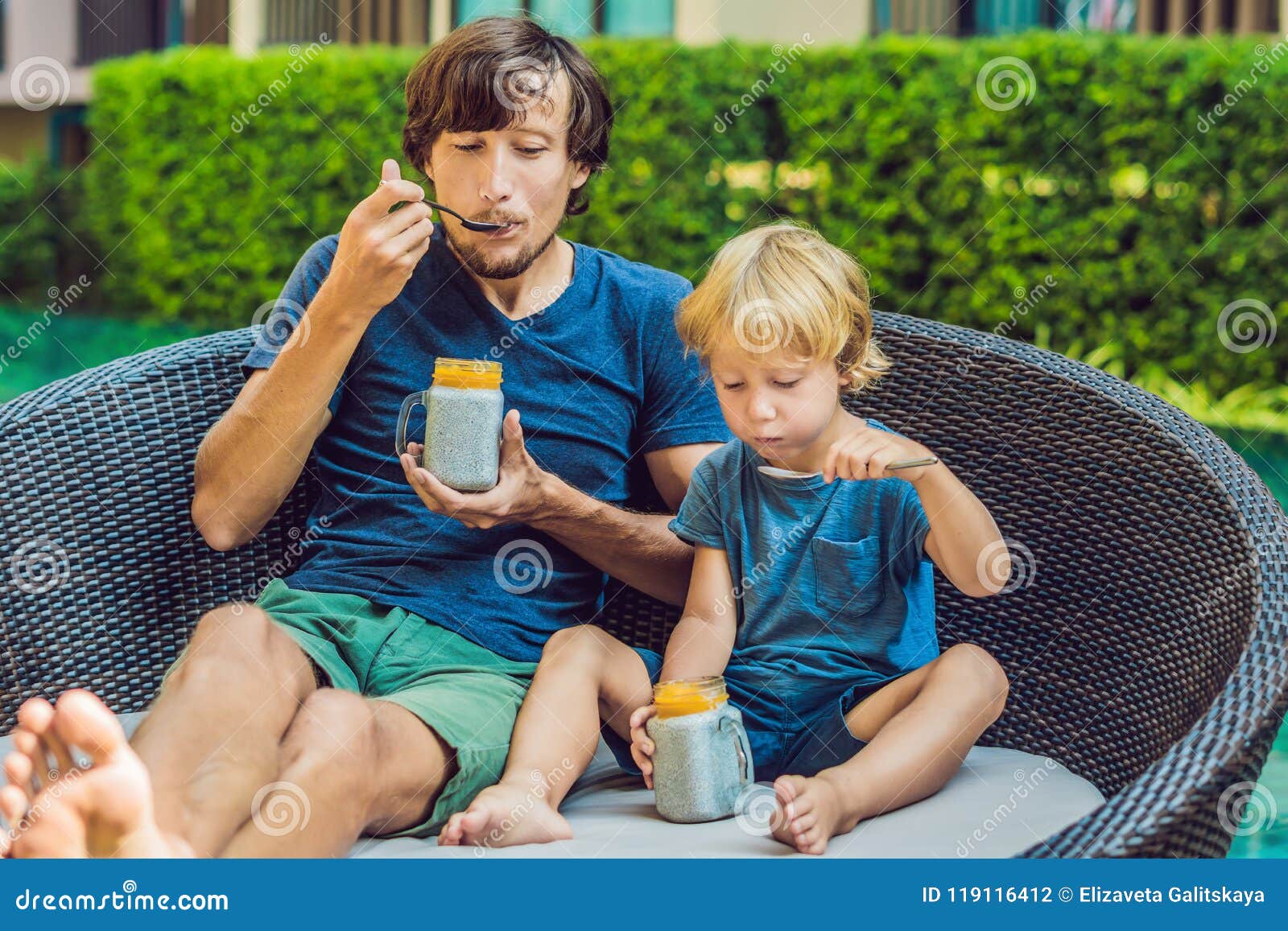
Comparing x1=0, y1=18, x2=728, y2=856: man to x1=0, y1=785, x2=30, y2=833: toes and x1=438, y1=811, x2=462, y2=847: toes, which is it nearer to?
x1=438, y1=811, x2=462, y2=847: toes

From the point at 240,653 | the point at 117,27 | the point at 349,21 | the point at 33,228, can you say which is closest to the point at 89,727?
the point at 240,653

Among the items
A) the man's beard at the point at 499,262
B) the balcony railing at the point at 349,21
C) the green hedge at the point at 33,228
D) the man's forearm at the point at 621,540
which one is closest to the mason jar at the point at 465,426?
the man's forearm at the point at 621,540

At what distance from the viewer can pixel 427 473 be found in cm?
198

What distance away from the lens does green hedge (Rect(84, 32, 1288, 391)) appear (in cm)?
618

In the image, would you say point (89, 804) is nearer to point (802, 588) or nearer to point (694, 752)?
point (694, 752)

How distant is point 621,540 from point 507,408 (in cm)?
28

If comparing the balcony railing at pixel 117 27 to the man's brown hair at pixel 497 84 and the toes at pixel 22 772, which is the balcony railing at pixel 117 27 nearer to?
the man's brown hair at pixel 497 84

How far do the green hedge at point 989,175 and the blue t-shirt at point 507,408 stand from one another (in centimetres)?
444

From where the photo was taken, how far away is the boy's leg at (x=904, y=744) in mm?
1745

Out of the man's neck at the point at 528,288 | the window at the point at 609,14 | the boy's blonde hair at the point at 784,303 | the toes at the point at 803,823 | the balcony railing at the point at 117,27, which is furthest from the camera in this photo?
the balcony railing at the point at 117,27

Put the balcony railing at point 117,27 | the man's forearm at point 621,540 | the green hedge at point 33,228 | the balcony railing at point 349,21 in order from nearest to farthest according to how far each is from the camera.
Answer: the man's forearm at point 621,540, the balcony railing at point 349,21, the green hedge at point 33,228, the balcony railing at point 117,27

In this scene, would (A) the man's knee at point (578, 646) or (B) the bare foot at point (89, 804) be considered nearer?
(B) the bare foot at point (89, 804)
